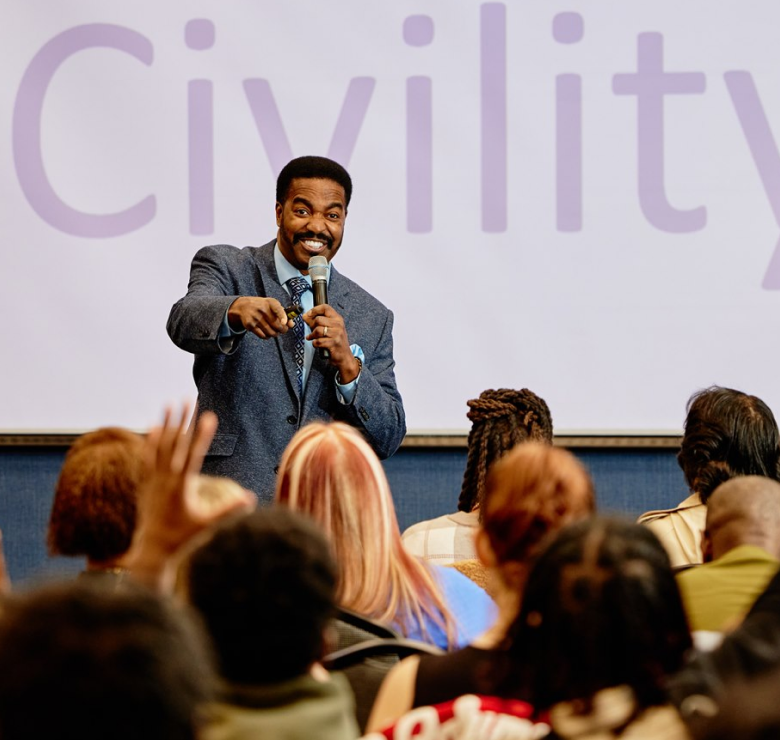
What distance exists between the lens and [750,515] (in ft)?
5.50

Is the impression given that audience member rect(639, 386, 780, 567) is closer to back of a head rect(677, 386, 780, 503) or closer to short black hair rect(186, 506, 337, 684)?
back of a head rect(677, 386, 780, 503)

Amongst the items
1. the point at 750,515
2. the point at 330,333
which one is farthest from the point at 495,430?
the point at 750,515

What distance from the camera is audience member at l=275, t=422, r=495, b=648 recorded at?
171 cm

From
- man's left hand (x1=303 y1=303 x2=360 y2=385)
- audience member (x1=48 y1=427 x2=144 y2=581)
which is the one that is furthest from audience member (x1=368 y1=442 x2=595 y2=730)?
man's left hand (x1=303 y1=303 x2=360 y2=385)

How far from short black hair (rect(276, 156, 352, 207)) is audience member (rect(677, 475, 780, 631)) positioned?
4.97 feet

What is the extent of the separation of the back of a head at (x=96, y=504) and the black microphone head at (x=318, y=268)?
1024mm

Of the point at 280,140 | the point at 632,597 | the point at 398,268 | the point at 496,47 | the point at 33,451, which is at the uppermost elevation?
the point at 496,47

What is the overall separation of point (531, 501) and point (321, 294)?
4.37 ft

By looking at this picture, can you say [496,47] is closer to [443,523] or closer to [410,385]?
[410,385]

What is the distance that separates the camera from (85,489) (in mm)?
1733

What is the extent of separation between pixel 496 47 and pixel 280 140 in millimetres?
728

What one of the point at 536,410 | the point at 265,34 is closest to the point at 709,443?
the point at 536,410

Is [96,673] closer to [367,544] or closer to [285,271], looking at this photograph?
[367,544]

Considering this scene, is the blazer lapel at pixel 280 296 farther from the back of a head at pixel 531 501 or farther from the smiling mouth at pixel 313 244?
the back of a head at pixel 531 501
